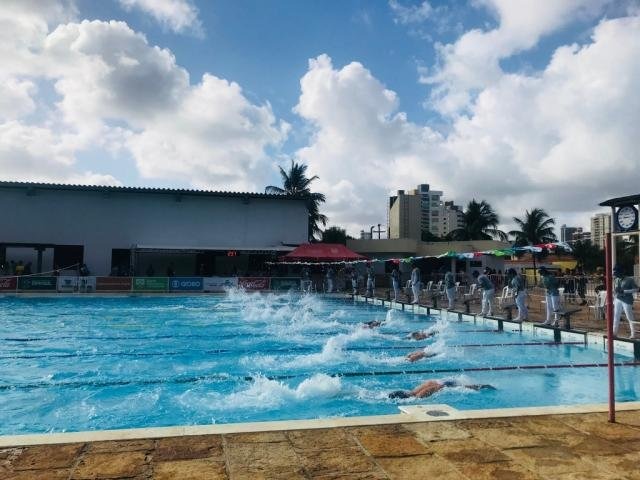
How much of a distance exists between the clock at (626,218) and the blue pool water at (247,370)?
6.16 m

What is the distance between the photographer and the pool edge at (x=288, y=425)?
13.3 feet

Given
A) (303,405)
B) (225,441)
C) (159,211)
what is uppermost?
(159,211)

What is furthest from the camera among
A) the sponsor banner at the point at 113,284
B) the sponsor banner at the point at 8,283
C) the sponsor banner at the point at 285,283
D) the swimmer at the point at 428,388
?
the sponsor banner at the point at 285,283

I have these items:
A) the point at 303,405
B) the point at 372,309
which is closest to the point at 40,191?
the point at 372,309

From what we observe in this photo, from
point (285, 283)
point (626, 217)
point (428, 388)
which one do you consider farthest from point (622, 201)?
point (285, 283)

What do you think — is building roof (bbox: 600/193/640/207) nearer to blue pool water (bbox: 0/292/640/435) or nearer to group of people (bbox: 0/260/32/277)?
blue pool water (bbox: 0/292/640/435)

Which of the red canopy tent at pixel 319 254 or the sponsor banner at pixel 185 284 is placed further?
the red canopy tent at pixel 319 254

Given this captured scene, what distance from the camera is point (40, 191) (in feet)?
96.5

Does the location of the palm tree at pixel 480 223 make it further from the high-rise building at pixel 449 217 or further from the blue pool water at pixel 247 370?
the high-rise building at pixel 449 217

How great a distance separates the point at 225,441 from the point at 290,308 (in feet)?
55.3

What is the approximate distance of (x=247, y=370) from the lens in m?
9.56

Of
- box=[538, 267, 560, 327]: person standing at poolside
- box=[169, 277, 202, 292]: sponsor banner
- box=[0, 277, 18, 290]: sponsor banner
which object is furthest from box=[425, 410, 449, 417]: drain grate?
box=[0, 277, 18, 290]: sponsor banner

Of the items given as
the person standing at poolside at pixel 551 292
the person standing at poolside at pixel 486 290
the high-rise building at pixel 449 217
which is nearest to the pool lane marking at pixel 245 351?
the person standing at poolside at pixel 551 292

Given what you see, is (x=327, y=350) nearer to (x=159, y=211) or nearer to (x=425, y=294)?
(x=425, y=294)
